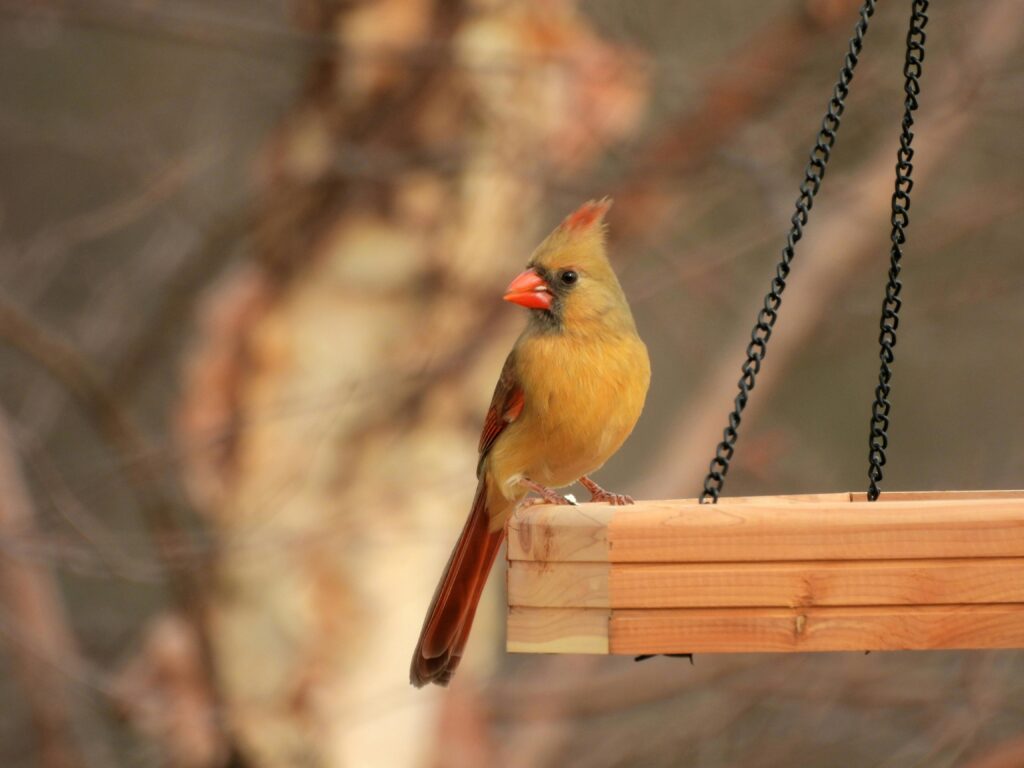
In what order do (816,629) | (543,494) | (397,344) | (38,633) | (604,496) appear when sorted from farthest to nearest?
(38,633) < (397,344) < (604,496) < (543,494) < (816,629)

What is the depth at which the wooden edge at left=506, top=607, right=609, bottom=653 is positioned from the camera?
6.70 ft

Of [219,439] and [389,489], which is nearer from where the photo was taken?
[219,439]

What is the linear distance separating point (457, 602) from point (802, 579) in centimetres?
97

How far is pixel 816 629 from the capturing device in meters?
2.02

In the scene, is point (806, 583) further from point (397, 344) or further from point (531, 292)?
point (397, 344)

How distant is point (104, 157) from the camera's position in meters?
4.61

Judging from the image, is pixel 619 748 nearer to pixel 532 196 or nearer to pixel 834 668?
pixel 834 668

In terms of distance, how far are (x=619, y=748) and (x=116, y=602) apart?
3.36 meters

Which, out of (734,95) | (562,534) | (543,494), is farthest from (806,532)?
(734,95)

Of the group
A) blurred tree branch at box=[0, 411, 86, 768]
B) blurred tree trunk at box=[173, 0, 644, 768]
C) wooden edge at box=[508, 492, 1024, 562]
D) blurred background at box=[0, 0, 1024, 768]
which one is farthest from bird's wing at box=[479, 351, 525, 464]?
blurred tree branch at box=[0, 411, 86, 768]

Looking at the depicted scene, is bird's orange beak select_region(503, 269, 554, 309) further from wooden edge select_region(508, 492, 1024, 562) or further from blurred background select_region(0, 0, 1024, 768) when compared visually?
blurred background select_region(0, 0, 1024, 768)

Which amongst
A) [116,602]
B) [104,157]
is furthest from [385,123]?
[116,602]

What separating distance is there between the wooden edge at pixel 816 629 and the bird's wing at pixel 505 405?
3.05 ft

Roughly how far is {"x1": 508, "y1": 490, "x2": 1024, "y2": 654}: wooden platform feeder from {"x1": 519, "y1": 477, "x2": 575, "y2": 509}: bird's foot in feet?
1.57
